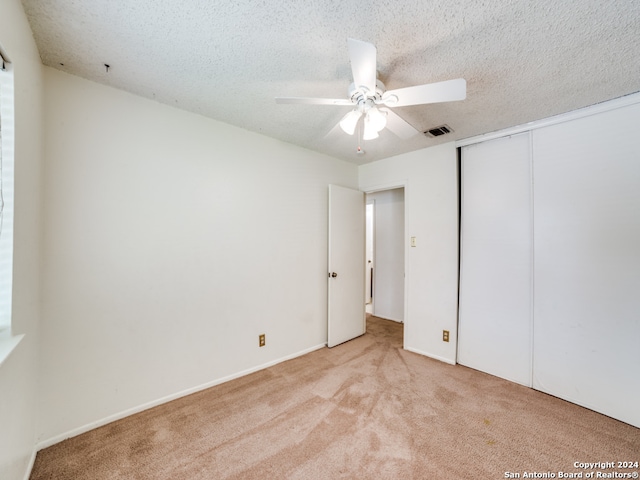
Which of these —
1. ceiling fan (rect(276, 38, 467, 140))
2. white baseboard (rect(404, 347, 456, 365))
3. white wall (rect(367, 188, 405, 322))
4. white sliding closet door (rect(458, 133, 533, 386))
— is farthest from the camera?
white wall (rect(367, 188, 405, 322))

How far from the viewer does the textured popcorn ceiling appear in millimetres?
1180

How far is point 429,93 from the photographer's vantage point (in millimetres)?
1329

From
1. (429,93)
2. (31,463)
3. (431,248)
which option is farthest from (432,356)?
(31,463)

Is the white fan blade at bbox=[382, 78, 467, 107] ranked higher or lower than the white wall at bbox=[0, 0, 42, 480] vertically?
higher

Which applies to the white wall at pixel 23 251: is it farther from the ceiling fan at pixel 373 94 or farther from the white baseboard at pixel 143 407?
the ceiling fan at pixel 373 94

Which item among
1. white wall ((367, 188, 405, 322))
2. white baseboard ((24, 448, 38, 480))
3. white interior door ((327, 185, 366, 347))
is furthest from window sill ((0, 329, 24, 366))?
white wall ((367, 188, 405, 322))

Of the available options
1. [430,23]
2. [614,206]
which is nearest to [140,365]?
[430,23]

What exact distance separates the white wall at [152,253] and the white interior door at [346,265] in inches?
20.3

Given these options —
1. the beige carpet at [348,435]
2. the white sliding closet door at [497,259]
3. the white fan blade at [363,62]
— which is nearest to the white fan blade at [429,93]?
the white fan blade at [363,62]

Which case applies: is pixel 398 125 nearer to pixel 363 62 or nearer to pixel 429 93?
pixel 429 93

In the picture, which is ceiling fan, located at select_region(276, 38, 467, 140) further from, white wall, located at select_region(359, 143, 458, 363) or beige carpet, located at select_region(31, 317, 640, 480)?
beige carpet, located at select_region(31, 317, 640, 480)

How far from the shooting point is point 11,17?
110 centimetres

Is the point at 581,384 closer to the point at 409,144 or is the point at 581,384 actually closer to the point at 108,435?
the point at 409,144

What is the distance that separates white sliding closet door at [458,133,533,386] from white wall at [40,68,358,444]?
6.14 ft
